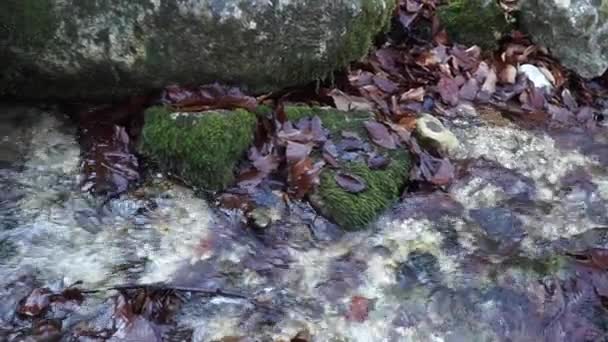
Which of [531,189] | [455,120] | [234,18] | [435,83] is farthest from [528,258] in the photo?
[234,18]

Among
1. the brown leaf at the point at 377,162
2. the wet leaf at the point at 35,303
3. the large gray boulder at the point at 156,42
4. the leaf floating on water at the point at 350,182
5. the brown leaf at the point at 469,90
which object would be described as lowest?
the wet leaf at the point at 35,303

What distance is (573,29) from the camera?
18.5 ft

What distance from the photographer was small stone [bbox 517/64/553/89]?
563 centimetres

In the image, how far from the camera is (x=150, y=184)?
13.6 ft

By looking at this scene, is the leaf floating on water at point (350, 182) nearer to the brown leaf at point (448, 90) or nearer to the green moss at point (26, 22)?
the brown leaf at point (448, 90)

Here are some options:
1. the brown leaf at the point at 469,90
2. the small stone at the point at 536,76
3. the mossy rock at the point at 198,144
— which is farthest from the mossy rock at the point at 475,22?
the mossy rock at the point at 198,144

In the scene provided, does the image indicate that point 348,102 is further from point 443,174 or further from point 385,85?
point 443,174

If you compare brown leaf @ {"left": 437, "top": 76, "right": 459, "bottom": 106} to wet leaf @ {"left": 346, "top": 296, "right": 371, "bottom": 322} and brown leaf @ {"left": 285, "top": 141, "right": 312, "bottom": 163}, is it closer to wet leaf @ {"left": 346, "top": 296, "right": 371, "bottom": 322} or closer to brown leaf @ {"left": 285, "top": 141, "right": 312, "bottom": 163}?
brown leaf @ {"left": 285, "top": 141, "right": 312, "bottom": 163}

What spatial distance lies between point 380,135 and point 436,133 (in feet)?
1.43

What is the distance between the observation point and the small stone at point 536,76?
Answer: 5629mm

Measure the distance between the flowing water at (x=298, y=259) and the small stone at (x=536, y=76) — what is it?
4.42 ft

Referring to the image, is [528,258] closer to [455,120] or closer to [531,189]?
[531,189]

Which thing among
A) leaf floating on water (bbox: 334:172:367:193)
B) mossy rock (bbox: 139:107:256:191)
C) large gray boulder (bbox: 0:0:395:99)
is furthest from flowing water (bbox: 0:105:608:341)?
large gray boulder (bbox: 0:0:395:99)

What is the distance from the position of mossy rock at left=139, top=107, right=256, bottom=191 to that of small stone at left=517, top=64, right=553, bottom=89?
2653 mm
